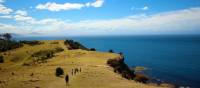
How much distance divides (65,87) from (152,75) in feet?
202

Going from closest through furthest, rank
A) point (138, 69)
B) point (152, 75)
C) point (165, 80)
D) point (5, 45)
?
point (165, 80), point (152, 75), point (138, 69), point (5, 45)

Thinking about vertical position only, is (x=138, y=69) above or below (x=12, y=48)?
below

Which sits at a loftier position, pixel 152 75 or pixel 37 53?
pixel 37 53

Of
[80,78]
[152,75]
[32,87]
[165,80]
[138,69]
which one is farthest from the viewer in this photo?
[138,69]

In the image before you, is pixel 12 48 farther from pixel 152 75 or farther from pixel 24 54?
pixel 152 75

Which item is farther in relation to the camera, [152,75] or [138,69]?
[138,69]

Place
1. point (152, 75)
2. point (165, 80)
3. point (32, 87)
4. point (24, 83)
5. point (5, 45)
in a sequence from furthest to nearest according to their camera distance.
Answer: point (5, 45), point (152, 75), point (165, 80), point (24, 83), point (32, 87)

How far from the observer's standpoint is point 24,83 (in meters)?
44.8

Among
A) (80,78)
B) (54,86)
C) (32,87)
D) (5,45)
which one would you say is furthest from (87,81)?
(5,45)

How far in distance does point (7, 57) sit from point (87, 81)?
63.1m

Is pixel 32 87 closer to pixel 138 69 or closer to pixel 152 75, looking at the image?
pixel 152 75

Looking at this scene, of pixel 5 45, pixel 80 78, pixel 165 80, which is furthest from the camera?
pixel 5 45

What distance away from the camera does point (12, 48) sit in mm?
121312

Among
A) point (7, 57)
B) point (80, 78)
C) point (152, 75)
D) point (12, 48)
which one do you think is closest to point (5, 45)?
point (12, 48)
